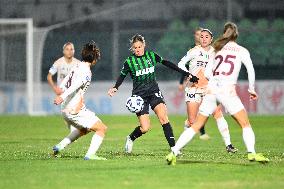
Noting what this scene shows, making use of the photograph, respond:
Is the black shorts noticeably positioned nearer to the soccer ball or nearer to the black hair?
the soccer ball

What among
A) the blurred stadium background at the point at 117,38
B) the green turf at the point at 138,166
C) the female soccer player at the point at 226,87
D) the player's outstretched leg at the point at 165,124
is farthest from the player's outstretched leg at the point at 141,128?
the blurred stadium background at the point at 117,38

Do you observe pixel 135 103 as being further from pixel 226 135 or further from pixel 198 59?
pixel 198 59

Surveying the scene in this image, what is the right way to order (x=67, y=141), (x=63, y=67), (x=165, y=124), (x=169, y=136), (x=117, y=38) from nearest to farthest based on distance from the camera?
(x=67, y=141)
(x=169, y=136)
(x=165, y=124)
(x=63, y=67)
(x=117, y=38)

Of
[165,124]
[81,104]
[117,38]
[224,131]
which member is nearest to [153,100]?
[165,124]

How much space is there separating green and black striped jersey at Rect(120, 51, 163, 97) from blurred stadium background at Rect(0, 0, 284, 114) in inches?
639

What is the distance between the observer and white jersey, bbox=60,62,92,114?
13.9 metres

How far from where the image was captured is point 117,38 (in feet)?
111

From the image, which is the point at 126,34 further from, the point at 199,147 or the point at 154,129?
the point at 199,147

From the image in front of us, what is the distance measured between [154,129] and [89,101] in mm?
7486

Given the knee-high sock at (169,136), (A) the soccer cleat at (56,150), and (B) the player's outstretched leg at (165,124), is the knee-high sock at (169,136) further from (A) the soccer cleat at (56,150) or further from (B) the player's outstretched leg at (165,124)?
(A) the soccer cleat at (56,150)

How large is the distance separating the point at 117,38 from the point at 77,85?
66.3 feet

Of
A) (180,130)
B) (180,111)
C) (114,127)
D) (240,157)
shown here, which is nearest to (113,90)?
(240,157)

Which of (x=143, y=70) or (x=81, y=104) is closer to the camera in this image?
(x=81, y=104)

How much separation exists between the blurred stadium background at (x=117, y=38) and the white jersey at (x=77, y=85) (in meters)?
17.4
